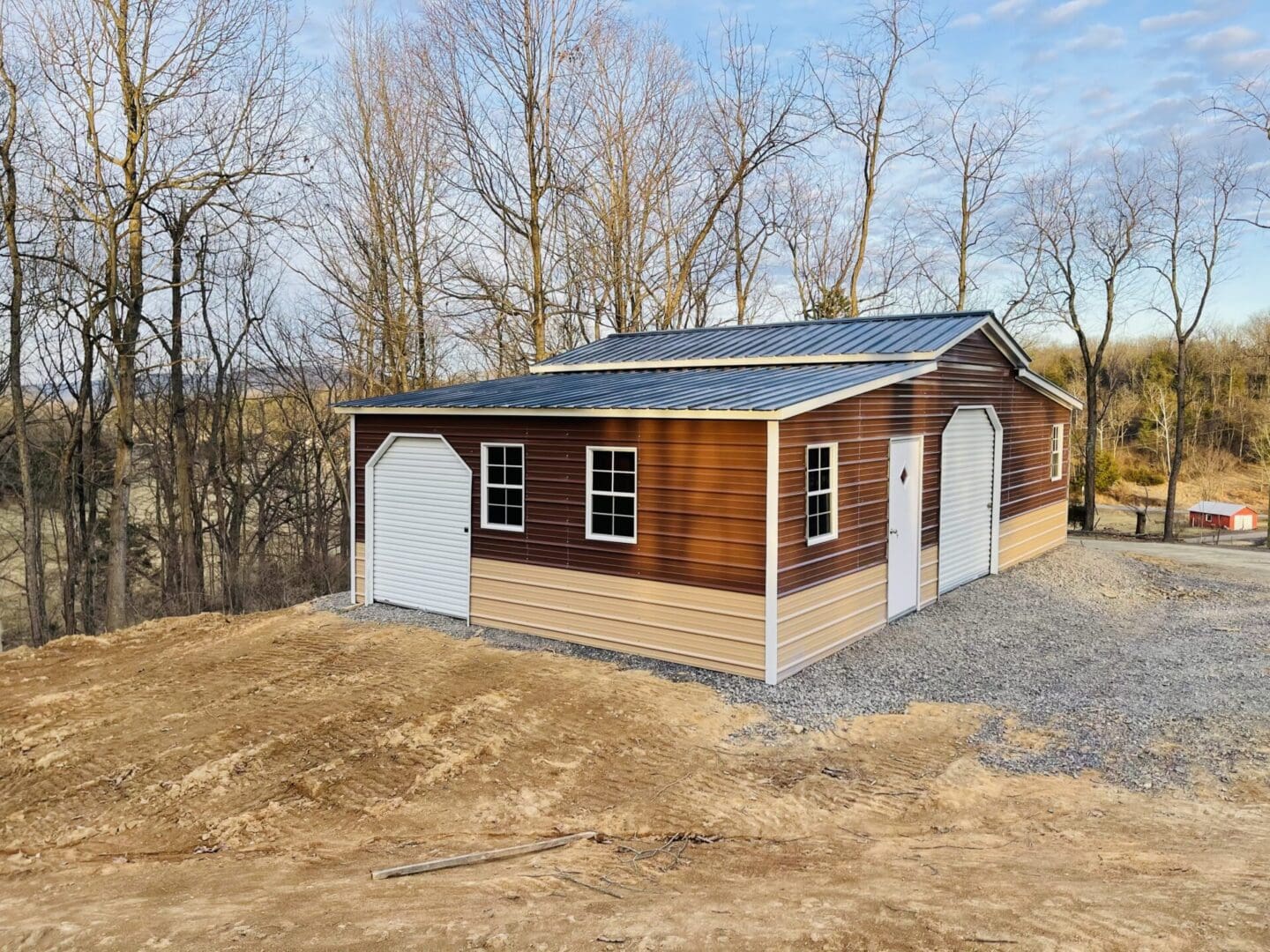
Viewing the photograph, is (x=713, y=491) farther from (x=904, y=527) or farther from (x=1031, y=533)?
(x=1031, y=533)

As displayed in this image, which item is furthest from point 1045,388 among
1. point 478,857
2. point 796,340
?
point 478,857

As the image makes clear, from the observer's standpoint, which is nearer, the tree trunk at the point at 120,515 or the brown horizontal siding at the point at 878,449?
the brown horizontal siding at the point at 878,449

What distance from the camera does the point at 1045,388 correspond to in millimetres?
14461

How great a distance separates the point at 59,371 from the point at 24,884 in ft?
57.2

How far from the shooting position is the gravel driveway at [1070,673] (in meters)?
6.31

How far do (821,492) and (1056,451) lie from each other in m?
9.46

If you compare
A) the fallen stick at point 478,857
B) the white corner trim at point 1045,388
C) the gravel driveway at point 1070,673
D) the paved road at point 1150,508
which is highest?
the white corner trim at point 1045,388

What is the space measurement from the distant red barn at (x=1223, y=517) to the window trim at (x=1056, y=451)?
16041mm

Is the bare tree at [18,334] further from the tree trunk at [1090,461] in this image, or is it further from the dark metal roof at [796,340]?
the tree trunk at [1090,461]

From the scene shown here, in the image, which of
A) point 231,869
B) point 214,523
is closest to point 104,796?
point 231,869

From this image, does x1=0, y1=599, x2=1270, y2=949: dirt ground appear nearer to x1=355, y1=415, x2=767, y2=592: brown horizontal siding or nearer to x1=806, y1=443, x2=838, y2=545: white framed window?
x1=355, y1=415, x2=767, y2=592: brown horizontal siding

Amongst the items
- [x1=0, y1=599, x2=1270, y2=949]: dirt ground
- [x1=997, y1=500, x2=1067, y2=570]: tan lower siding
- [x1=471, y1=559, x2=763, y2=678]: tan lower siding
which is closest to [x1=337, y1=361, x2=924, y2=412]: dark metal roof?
[x1=471, y1=559, x2=763, y2=678]: tan lower siding

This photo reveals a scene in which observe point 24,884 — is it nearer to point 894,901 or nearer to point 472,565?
point 894,901

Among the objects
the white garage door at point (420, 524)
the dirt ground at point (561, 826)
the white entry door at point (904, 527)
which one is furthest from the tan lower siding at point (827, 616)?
the white garage door at point (420, 524)
